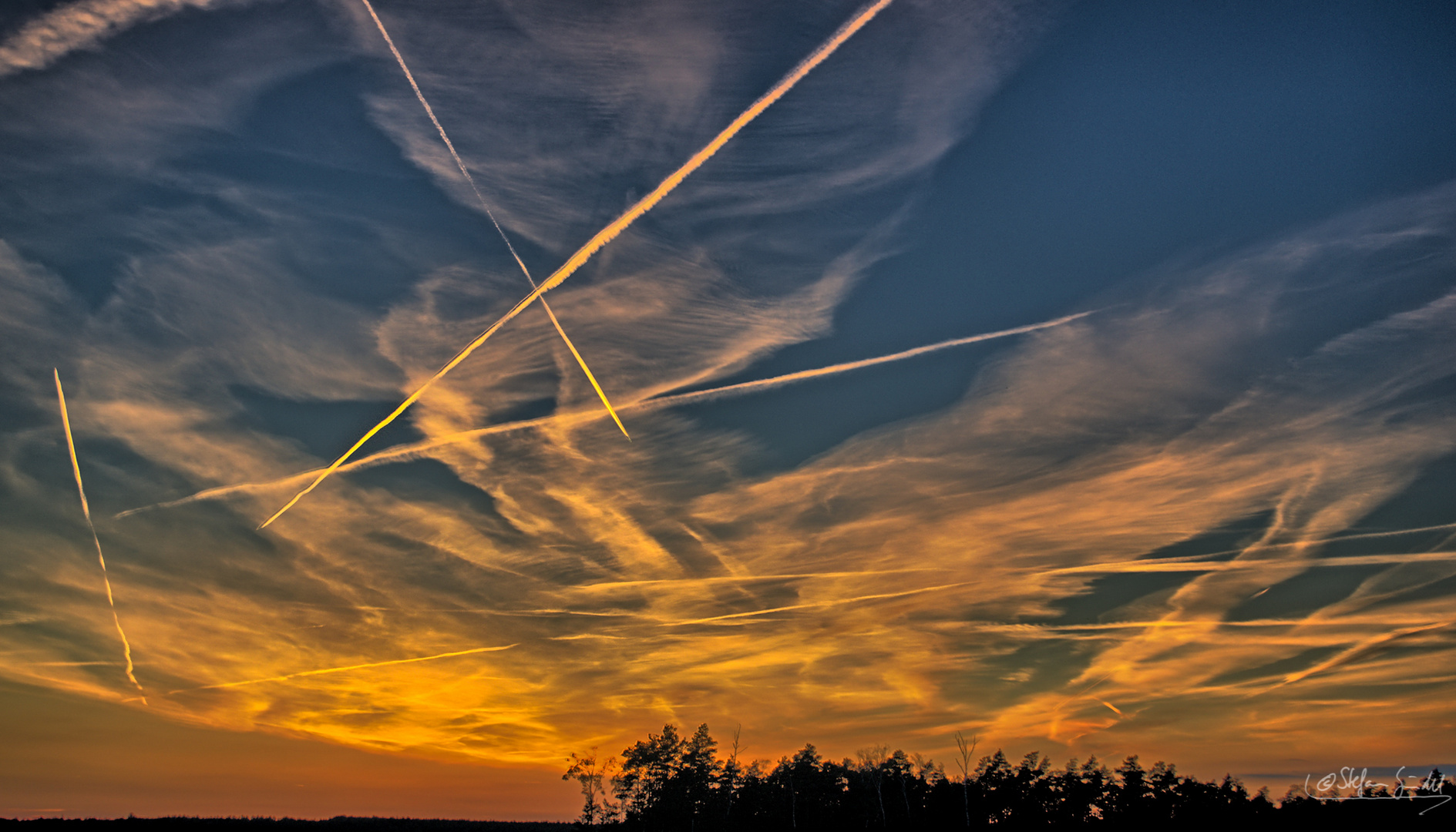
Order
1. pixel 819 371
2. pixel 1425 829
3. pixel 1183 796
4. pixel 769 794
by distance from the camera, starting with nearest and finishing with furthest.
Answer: pixel 819 371, pixel 1425 829, pixel 1183 796, pixel 769 794

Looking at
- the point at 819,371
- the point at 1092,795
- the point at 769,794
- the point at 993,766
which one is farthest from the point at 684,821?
the point at 819,371

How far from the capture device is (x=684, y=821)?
379 feet

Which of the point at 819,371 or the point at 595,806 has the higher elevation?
the point at 819,371

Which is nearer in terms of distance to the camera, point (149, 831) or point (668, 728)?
point (668, 728)

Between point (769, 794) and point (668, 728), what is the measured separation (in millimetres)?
20044

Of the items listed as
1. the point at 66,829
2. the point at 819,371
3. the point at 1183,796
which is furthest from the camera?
the point at 66,829

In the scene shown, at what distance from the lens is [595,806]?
423ft

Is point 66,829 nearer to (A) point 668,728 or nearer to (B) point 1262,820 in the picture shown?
(A) point 668,728

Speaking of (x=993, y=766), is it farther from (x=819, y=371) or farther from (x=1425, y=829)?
(x=819, y=371)

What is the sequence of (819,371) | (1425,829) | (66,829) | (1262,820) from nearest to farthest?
(819,371)
(1425,829)
(1262,820)
(66,829)

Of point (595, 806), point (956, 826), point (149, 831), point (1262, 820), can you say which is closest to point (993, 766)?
point (956, 826)

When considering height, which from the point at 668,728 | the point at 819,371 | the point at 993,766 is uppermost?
the point at 819,371

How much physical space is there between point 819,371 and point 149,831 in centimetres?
24641

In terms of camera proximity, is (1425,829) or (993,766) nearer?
(1425,829)
